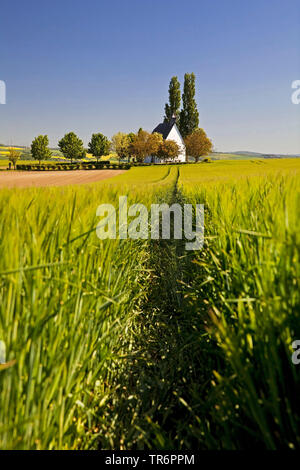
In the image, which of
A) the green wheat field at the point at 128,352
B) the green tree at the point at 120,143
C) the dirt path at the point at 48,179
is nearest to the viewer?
the green wheat field at the point at 128,352

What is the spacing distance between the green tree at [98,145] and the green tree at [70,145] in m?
3.66

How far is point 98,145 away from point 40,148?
54.8 ft

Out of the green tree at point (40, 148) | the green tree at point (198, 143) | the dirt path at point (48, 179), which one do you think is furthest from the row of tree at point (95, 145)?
the dirt path at point (48, 179)

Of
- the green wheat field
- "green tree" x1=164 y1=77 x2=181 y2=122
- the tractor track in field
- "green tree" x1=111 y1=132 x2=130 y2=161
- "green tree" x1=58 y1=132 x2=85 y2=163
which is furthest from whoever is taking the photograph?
"green tree" x1=58 y1=132 x2=85 y2=163

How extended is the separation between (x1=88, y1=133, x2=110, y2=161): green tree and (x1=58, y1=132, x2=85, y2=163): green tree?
3663 millimetres

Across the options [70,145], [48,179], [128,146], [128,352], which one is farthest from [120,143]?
[128,352]

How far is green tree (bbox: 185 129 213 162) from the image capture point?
5562 cm

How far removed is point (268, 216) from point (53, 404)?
1081 millimetres

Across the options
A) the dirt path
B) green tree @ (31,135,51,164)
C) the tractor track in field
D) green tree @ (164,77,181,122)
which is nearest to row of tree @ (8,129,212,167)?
green tree @ (31,135,51,164)

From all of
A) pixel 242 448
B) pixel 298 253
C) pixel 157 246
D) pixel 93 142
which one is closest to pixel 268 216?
pixel 298 253

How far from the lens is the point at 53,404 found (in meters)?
0.88

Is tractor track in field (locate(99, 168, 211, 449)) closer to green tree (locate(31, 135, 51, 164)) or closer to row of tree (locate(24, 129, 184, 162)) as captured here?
row of tree (locate(24, 129, 184, 162))

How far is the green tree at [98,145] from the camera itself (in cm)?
8106

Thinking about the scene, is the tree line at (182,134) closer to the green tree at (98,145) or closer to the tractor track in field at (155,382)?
the green tree at (98,145)
